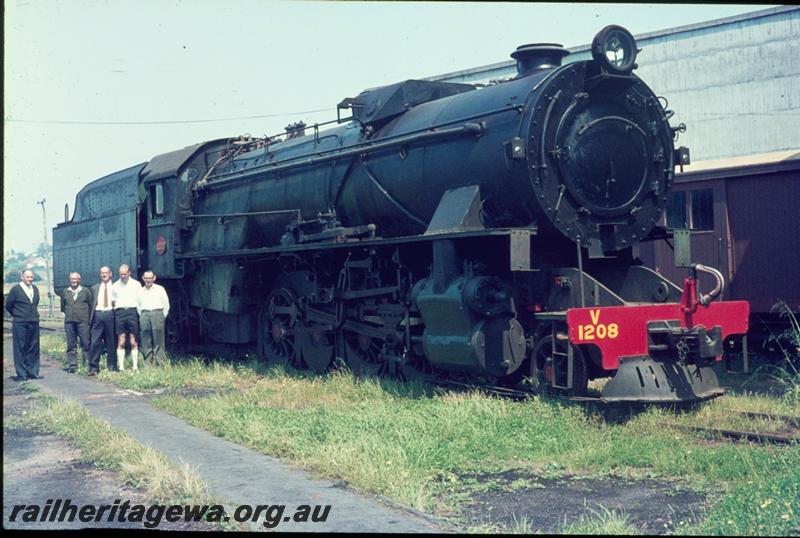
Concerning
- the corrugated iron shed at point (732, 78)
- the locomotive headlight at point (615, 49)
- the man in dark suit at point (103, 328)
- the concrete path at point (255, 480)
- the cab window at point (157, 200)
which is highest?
the corrugated iron shed at point (732, 78)

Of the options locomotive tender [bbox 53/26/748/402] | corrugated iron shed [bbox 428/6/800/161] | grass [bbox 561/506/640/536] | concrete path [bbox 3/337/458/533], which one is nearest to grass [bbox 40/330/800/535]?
grass [bbox 561/506/640/536]

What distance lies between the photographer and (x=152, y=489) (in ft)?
18.0

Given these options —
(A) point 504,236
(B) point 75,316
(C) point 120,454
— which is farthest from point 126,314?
(A) point 504,236

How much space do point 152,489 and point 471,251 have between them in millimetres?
4161

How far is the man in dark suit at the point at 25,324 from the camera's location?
12.4 meters

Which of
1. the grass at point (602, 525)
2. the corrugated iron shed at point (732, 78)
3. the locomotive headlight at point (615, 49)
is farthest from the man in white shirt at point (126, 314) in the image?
the corrugated iron shed at point (732, 78)

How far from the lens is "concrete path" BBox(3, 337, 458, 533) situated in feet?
15.4

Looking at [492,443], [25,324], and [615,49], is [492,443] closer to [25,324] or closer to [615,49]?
[615,49]

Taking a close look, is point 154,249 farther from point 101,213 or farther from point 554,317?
point 554,317

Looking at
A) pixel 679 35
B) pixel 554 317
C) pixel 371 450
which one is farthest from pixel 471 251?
pixel 679 35

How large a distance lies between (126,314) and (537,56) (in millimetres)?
7676

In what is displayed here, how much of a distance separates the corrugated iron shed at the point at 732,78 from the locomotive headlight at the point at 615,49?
44.5 feet

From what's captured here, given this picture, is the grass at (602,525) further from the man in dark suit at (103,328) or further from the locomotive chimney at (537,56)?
the man in dark suit at (103,328)

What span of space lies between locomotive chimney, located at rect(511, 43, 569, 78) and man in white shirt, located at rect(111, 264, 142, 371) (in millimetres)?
7220
